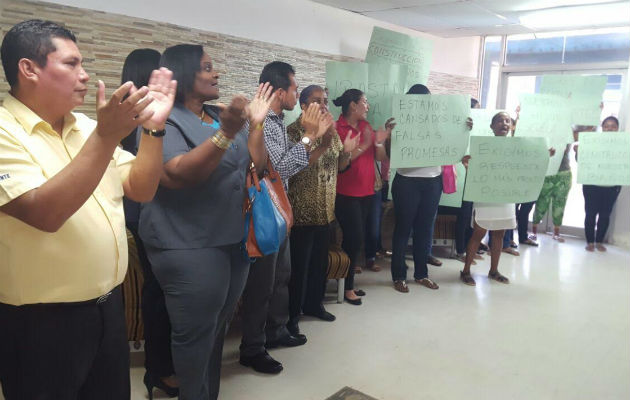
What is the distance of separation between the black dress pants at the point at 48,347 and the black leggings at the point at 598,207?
5332 mm

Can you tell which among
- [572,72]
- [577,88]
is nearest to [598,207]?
[577,88]

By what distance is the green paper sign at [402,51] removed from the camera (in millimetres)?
3943

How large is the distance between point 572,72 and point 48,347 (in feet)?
20.9

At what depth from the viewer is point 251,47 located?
366 centimetres

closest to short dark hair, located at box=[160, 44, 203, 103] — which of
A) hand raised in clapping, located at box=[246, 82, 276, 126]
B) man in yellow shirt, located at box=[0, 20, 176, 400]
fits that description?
hand raised in clapping, located at box=[246, 82, 276, 126]

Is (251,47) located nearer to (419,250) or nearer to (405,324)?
(419,250)

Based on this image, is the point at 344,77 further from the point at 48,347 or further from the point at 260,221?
the point at 48,347

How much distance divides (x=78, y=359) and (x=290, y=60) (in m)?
3.27

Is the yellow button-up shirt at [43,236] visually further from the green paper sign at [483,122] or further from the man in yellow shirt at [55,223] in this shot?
the green paper sign at [483,122]

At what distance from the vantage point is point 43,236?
1038 millimetres

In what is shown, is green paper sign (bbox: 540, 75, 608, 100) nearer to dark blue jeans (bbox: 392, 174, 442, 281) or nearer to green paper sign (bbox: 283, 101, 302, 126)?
dark blue jeans (bbox: 392, 174, 442, 281)

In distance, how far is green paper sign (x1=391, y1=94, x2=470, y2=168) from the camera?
11.5 ft

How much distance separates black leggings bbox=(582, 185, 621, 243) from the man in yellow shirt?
17.3ft

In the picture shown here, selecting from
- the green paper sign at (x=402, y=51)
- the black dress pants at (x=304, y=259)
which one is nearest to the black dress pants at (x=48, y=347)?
the black dress pants at (x=304, y=259)
